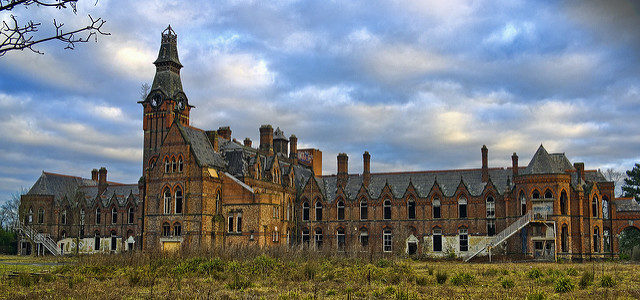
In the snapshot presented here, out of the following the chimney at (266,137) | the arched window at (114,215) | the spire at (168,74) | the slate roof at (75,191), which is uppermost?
the spire at (168,74)

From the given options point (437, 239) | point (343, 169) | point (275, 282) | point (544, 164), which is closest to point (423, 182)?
point (437, 239)

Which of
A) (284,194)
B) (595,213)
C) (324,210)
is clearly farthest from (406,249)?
(595,213)

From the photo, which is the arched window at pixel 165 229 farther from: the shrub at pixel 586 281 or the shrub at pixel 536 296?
the shrub at pixel 536 296

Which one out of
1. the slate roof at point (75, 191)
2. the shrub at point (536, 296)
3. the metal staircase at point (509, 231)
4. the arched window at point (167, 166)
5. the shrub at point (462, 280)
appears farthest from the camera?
the slate roof at point (75, 191)

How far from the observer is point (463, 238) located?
2335 inches

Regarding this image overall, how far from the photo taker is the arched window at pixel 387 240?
61719 millimetres

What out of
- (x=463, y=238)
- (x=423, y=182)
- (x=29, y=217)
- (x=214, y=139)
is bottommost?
(x=463, y=238)

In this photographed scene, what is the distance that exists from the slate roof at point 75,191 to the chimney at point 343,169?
83.1 feet

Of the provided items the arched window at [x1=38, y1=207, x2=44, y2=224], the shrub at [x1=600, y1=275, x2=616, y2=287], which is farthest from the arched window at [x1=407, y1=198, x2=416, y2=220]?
the arched window at [x1=38, y1=207, x2=44, y2=224]

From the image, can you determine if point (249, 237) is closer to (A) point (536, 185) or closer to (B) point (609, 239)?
(A) point (536, 185)

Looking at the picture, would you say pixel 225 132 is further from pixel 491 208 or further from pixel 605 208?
pixel 605 208

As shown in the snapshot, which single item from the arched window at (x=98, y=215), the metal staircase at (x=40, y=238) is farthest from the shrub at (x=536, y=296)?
the metal staircase at (x=40, y=238)

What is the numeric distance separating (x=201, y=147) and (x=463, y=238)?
27.0 m

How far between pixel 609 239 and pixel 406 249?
1917 centimetres
